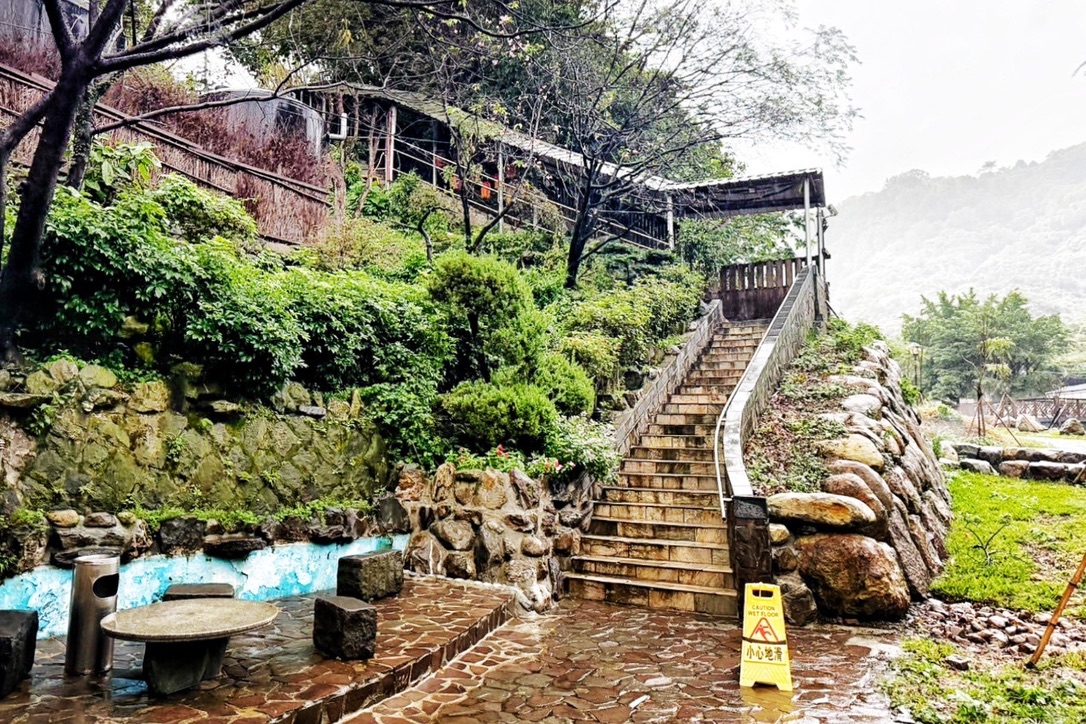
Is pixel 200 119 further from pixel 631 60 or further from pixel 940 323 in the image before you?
pixel 940 323

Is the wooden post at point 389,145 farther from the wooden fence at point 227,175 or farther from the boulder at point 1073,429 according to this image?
the boulder at point 1073,429

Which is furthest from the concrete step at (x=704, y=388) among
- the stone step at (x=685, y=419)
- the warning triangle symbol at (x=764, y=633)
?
Result: the warning triangle symbol at (x=764, y=633)

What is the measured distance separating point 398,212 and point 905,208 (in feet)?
425

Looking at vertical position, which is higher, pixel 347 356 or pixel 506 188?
pixel 506 188

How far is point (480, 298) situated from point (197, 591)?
4.59 meters

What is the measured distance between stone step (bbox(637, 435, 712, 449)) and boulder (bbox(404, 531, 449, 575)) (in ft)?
12.6

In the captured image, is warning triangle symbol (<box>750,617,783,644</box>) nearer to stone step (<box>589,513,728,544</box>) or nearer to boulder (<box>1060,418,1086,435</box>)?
stone step (<box>589,513,728,544</box>)

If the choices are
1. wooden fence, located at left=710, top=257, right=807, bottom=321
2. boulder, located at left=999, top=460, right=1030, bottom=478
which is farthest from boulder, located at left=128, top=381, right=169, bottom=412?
boulder, located at left=999, top=460, right=1030, bottom=478

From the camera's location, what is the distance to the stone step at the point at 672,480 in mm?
8297

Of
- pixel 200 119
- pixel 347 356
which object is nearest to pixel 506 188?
pixel 200 119

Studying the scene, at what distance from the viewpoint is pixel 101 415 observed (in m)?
5.29

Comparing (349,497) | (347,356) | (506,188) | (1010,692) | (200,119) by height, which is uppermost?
(506,188)

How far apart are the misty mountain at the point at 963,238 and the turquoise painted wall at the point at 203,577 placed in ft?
258

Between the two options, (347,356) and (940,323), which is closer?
(347,356)
